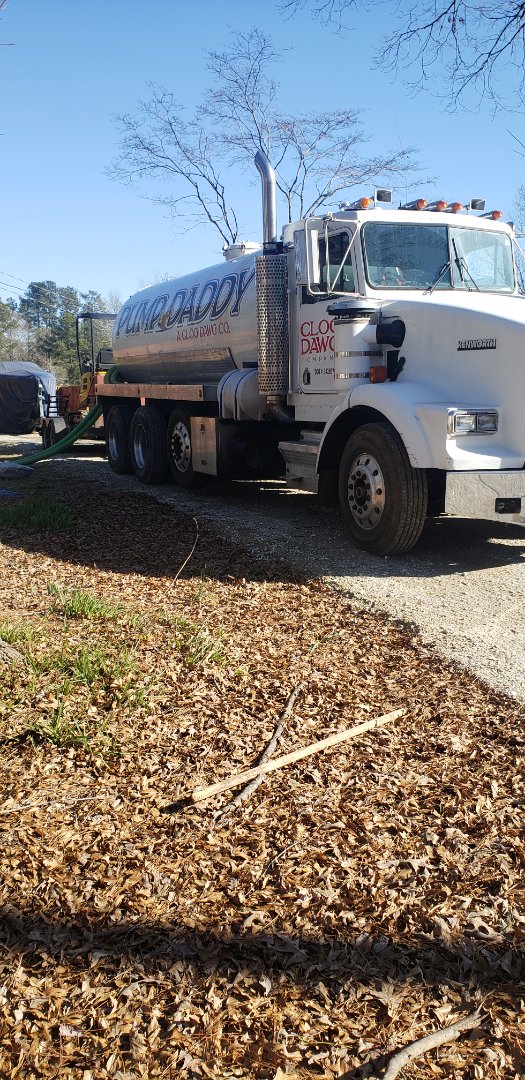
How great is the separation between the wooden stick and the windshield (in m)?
4.78

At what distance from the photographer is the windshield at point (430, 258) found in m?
7.62

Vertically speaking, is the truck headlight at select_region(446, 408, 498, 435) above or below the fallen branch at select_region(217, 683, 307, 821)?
above

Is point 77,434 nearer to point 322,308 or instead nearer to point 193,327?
point 193,327

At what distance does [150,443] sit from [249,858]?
9.80 metres

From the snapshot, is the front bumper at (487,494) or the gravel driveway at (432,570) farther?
the front bumper at (487,494)

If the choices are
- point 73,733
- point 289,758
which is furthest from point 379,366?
point 73,733

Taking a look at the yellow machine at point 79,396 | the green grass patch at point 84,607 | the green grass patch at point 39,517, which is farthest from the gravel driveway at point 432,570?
the yellow machine at point 79,396

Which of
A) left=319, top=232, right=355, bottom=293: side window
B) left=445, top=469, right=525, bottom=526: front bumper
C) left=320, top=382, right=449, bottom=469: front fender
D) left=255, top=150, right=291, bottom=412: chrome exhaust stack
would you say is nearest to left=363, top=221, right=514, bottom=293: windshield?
left=319, top=232, right=355, bottom=293: side window

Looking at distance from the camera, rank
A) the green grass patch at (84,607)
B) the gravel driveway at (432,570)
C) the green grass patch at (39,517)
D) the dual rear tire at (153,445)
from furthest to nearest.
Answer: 1. the dual rear tire at (153,445)
2. the green grass patch at (39,517)
3. the green grass patch at (84,607)
4. the gravel driveway at (432,570)

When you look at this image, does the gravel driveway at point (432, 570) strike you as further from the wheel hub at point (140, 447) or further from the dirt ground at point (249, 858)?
the wheel hub at point (140, 447)

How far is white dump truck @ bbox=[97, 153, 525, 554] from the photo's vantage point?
6445 millimetres

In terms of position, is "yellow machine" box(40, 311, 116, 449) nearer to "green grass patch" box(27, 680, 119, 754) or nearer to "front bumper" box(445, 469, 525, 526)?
"front bumper" box(445, 469, 525, 526)

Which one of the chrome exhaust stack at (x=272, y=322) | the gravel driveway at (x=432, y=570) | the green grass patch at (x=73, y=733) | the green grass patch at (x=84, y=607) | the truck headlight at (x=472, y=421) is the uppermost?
the chrome exhaust stack at (x=272, y=322)

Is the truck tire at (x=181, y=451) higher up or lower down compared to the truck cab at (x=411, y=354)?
lower down
